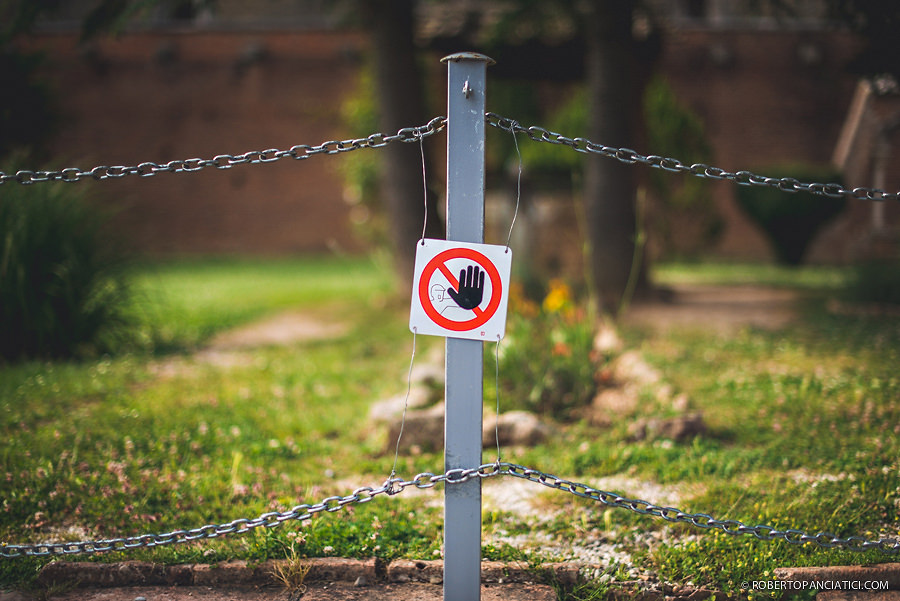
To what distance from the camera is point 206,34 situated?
15.7 meters

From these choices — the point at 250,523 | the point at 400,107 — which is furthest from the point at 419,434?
the point at 400,107

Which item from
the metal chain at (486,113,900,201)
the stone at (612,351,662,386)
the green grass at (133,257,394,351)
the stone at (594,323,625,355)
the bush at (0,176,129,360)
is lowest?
the green grass at (133,257,394,351)

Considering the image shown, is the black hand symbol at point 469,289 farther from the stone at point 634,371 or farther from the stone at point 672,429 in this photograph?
the stone at point 634,371

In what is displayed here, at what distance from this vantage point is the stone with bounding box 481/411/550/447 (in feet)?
12.6

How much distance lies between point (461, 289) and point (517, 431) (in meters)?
1.81

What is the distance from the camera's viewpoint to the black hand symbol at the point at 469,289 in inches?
87.4

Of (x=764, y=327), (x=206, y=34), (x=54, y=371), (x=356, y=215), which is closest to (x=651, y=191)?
(x=764, y=327)

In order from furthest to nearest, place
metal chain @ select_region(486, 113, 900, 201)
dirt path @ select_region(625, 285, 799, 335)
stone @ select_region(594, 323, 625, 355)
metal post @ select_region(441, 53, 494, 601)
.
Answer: dirt path @ select_region(625, 285, 799, 335), stone @ select_region(594, 323, 625, 355), metal chain @ select_region(486, 113, 900, 201), metal post @ select_region(441, 53, 494, 601)

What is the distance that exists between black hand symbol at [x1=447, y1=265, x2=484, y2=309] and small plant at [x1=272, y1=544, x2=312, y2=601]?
1.08 metres

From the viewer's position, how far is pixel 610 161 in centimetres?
720

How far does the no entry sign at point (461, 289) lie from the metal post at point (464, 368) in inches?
1.5

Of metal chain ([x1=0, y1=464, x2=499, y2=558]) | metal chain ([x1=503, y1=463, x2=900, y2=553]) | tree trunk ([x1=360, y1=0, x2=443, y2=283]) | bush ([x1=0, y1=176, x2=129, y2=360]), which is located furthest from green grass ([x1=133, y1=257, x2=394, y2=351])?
metal chain ([x1=503, y1=463, x2=900, y2=553])

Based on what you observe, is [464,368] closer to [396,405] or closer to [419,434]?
[419,434]

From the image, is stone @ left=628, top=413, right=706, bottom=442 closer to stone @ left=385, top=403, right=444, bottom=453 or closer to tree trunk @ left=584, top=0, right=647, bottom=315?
stone @ left=385, top=403, right=444, bottom=453
